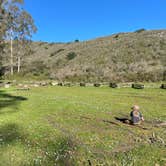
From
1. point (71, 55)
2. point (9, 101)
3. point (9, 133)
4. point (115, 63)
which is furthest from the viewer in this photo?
point (71, 55)

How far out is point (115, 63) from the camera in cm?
5916

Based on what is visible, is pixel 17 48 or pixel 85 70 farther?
pixel 17 48

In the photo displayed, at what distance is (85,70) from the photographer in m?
59.6

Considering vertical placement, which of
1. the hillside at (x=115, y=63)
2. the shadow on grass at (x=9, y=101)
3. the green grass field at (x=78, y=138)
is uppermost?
the hillside at (x=115, y=63)

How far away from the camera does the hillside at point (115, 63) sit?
4941 centimetres

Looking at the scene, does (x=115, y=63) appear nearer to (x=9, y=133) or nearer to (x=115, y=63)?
(x=115, y=63)

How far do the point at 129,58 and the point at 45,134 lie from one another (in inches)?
1909

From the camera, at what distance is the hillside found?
162ft

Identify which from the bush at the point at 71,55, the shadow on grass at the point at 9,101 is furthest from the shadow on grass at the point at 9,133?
the bush at the point at 71,55

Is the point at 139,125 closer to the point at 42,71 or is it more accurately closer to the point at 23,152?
the point at 23,152

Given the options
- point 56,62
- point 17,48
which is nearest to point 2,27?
point 17,48

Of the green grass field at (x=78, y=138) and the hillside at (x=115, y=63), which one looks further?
the hillside at (x=115, y=63)

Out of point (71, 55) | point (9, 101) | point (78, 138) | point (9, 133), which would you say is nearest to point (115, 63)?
point (71, 55)

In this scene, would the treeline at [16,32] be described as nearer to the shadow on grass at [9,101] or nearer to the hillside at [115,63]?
the hillside at [115,63]
